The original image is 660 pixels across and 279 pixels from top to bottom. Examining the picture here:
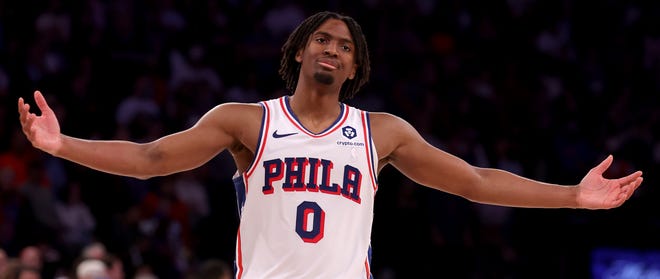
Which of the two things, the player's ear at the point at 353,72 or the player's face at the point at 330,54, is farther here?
the player's ear at the point at 353,72

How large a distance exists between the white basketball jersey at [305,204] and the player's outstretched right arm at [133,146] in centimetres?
20

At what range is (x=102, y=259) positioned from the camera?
787 cm

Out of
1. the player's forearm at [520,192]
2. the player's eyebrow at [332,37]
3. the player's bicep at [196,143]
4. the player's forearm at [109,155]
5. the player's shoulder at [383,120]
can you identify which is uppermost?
the player's eyebrow at [332,37]

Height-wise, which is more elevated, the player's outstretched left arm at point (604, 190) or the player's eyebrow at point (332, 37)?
the player's eyebrow at point (332, 37)

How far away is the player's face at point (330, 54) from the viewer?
15.7ft

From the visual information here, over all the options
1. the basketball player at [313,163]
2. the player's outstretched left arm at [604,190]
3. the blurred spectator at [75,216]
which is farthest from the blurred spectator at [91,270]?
the player's outstretched left arm at [604,190]

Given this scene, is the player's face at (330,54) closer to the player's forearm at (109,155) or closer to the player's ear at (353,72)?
the player's ear at (353,72)

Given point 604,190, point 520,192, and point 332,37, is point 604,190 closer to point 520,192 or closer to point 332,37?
point 520,192

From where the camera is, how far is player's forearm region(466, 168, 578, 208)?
4.85 meters

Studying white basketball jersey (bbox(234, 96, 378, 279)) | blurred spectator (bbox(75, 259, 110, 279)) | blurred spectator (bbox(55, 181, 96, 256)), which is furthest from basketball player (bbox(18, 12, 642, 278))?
blurred spectator (bbox(55, 181, 96, 256))

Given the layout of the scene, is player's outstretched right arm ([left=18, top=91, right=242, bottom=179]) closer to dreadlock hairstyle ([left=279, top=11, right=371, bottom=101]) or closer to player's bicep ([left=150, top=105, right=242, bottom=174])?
player's bicep ([left=150, top=105, right=242, bottom=174])

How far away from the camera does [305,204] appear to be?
454cm

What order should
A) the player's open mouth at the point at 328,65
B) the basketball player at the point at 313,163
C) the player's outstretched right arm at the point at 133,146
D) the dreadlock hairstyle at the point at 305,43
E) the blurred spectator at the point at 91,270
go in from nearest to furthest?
the player's outstretched right arm at the point at 133,146 → the basketball player at the point at 313,163 → the player's open mouth at the point at 328,65 → the dreadlock hairstyle at the point at 305,43 → the blurred spectator at the point at 91,270

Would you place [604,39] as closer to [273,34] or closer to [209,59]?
[273,34]
